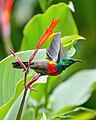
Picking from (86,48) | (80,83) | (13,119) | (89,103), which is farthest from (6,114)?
(86,48)

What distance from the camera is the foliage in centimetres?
63

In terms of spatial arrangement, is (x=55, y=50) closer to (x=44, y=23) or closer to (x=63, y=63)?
(x=63, y=63)

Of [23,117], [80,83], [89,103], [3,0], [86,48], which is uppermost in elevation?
[3,0]

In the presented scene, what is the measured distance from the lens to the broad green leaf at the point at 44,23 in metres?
0.87

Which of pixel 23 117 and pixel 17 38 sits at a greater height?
pixel 23 117

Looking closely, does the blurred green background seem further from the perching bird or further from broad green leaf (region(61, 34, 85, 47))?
the perching bird

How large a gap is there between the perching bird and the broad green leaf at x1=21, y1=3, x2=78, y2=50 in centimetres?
33

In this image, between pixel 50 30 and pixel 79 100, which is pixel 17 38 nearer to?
pixel 79 100

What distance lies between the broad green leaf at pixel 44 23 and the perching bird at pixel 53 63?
326mm

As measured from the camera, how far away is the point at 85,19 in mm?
1911

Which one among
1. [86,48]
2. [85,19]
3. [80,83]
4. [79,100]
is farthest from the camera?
[85,19]

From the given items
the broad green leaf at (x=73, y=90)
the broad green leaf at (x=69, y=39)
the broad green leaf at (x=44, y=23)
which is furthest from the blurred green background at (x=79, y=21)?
the broad green leaf at (x=69, y=39)

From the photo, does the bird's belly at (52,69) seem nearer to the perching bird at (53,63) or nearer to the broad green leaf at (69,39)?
the perching bird at (53,63)

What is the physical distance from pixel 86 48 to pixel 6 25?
1.97 feet
